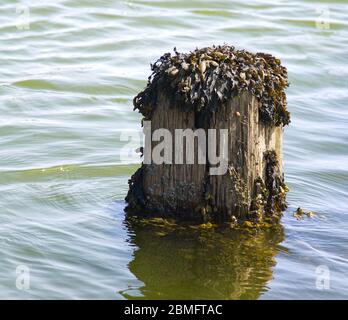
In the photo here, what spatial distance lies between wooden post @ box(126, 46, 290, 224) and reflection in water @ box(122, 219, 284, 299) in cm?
15

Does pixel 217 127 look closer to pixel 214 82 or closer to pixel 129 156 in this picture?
pixel 214 82

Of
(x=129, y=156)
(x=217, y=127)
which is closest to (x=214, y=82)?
(x=217, y=127)

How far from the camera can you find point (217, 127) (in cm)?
716

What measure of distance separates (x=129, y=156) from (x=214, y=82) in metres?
2.83

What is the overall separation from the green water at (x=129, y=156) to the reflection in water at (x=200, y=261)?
0.05 ft

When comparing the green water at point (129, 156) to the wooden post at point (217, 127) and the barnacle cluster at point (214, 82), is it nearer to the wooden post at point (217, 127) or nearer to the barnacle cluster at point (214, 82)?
the wooden post at point (217, 127)

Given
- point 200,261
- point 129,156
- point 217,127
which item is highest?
point 217,127

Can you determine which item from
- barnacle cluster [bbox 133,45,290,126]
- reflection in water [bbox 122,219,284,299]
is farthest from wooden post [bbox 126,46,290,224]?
reflection in water [bbox 122,219,284,299]

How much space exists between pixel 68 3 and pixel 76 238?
10343 millimetres

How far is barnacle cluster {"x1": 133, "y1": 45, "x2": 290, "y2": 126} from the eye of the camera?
7.13 meters

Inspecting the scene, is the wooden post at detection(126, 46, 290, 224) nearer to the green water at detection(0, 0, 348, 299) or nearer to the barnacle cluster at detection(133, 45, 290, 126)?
the barnacle cluster at detection(133, 45, 290, 126)

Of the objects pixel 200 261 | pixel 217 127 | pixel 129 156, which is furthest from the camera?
pixel 129 156

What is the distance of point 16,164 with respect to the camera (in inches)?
372
